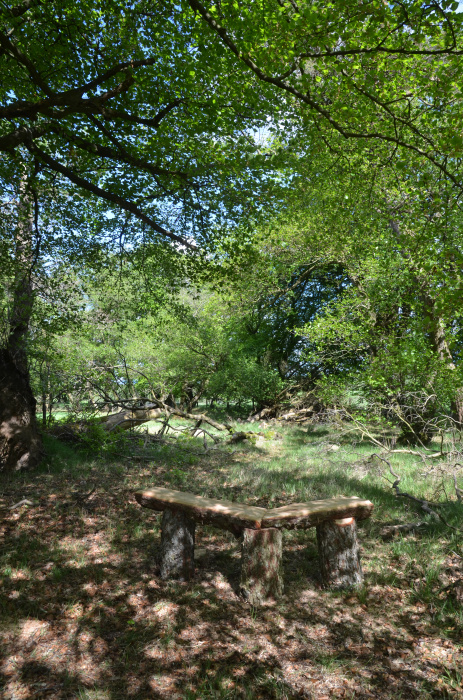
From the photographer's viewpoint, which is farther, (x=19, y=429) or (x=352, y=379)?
(x=352, y=379)

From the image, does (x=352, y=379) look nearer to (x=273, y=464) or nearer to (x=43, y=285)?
(x=273, y=464)

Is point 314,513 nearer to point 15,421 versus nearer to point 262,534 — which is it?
point 262,534

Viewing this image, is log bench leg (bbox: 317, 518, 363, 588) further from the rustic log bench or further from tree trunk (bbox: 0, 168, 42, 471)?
tree trunk (bbox: 0, 168, 42, 471)

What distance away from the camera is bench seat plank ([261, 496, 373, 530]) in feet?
13.5

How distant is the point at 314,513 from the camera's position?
4.24 meters

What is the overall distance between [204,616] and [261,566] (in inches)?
28.7

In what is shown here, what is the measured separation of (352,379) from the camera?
13.7 metres

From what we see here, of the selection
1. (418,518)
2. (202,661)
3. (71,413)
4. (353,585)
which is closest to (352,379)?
(418,518)

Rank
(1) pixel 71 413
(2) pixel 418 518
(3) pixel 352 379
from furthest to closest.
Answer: (3) pixel 352 379, (1) pixel 71 413, (2) pixel 418 518

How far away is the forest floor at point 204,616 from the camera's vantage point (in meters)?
3.00

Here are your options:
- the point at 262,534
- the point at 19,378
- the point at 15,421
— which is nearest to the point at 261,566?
the point at 262,534

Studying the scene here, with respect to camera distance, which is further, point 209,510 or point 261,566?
point 209,510

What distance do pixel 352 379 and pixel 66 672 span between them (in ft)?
39.7

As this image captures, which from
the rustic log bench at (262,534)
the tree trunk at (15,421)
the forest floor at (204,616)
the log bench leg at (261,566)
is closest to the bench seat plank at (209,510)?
the rustic log bench at (262,534)
